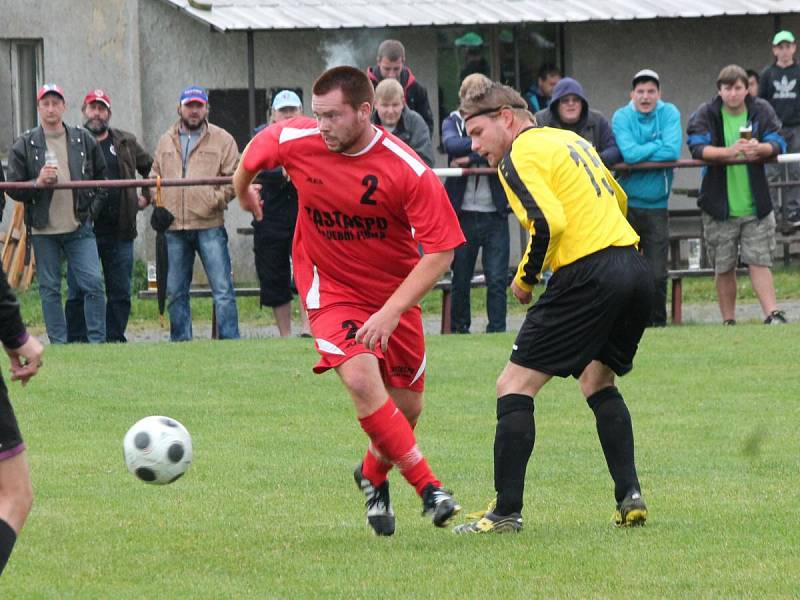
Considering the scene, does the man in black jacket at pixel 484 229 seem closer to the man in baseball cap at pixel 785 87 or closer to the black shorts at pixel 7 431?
the man in baseball cap at pixel 785 87

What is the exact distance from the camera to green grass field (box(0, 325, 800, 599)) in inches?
243

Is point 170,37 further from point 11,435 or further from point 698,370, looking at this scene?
point 11,435

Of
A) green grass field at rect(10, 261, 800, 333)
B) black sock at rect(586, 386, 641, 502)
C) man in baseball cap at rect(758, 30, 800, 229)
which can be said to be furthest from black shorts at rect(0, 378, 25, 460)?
man in baseball cap at rect(758, 30, 800, 229)

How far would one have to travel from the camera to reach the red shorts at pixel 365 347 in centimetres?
712

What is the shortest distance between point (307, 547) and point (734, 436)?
150 inches

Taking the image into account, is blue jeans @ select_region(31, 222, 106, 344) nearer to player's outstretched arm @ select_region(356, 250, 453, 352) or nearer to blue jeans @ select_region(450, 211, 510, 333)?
blue jeans @ select_region(450, 211, 510, 333)

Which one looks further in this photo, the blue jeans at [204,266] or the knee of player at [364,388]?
the blue jeans at [204,266]

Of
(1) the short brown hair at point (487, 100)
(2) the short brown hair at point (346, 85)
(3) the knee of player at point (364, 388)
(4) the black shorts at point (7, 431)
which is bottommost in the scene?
(3) the knee of player at point (364, 388)

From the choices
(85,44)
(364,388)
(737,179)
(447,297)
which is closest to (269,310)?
(447,297)

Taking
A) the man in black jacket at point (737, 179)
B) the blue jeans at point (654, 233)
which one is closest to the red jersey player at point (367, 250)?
the blue jeans at point (654, 233)

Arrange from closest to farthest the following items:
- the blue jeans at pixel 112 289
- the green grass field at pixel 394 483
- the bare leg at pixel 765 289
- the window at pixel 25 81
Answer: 1. the green grass field at pixel 394 483
2. the bare leg at pixel 765 289
3. the blue jeans at pixel 112 289
4. the window at pixel 25 81

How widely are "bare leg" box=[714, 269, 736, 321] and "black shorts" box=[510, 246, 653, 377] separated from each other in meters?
7.85

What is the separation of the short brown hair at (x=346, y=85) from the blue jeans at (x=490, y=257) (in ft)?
24.7

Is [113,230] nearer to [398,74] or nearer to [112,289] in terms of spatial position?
[112,289]
